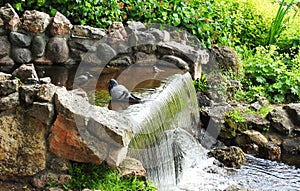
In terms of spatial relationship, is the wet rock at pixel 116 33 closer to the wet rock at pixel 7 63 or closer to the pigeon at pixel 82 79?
the pigeon at pixel 82 79

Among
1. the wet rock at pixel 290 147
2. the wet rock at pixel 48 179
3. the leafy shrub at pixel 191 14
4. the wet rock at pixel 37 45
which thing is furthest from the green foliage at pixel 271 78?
the wet rock at pixel 48 179

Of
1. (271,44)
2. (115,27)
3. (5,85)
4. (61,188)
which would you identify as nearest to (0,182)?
(61,188)

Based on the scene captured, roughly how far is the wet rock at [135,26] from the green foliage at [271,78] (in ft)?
6.70

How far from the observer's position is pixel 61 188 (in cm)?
393

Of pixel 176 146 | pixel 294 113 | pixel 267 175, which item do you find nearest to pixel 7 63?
pixel 176 146

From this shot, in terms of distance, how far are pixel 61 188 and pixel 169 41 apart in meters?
4.41

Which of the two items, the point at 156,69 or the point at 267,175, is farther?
the point at 156,69

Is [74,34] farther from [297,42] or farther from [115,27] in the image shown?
[297,42]

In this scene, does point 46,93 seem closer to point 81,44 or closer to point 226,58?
point 81,44

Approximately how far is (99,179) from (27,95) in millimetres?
938

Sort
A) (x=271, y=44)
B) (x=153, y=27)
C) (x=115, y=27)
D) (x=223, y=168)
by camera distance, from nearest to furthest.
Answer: (x=223, y=168) → (x=115, y=27) → (x=153, y=27) → (x=271, y=44)

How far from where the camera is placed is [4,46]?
267 inches

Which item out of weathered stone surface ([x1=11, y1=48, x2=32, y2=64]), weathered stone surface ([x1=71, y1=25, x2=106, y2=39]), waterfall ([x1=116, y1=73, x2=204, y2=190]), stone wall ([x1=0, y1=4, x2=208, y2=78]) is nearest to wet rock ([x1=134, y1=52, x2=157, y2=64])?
stone wall ([x1=0, y1=4, x2=208, y2=78])

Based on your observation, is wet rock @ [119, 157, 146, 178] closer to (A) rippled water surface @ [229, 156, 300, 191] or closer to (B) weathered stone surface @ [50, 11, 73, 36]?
(A) rippled water surface @ [229, 156, 300, 191]
